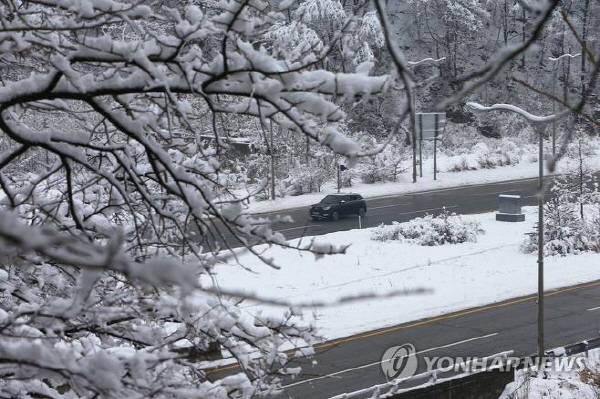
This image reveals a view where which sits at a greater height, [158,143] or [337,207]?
[158,143]

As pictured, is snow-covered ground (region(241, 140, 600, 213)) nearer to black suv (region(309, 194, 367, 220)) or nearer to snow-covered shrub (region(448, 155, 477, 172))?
snow-covered shrub (region(448, 155, 477, 172))

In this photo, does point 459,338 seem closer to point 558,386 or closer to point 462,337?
point 462,337

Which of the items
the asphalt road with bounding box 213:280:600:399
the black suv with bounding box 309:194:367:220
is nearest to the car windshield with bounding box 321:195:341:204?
the black suv with bounding box 309:194:367:220

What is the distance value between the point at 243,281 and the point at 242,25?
1663 centimetres

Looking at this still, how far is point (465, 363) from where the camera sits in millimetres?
12953

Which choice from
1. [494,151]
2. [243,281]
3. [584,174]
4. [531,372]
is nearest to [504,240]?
[584,174]

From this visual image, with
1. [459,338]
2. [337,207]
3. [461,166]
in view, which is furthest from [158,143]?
[461,166]

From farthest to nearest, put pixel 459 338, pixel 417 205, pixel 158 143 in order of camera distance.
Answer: pixel 417 205 < pixel 459 338 < pixel 158 143

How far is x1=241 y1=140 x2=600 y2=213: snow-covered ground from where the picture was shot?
3272 centimetres

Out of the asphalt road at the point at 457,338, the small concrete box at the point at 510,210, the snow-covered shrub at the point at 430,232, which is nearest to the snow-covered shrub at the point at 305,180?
the small concrete box at the point at 510,210

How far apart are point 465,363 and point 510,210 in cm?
1650

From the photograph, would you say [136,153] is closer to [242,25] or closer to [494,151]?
[242,25]

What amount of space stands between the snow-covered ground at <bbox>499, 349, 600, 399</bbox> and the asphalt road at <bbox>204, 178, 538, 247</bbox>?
1267 centimetres

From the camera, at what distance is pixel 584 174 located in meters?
28.1
